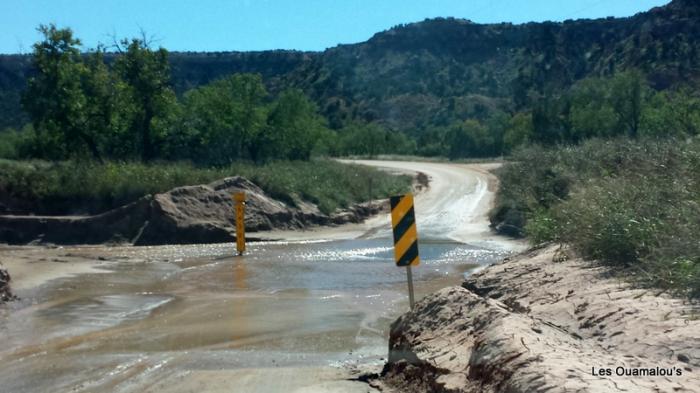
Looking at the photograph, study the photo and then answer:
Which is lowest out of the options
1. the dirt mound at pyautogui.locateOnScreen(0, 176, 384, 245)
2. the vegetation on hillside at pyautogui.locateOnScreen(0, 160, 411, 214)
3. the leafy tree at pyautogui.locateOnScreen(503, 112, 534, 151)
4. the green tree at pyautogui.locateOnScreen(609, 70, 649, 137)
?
the dirt mound at pyautogui.locateOnScreen(0, 176, 384, 245)

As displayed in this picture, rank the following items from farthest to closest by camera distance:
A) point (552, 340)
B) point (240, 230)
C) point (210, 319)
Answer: point (240, 230), point (210, 319), point (552, 340)

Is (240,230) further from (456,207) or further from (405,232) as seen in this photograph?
(456,207)

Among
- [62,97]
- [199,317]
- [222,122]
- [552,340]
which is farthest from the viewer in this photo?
[222,122]

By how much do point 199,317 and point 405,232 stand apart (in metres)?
3.51

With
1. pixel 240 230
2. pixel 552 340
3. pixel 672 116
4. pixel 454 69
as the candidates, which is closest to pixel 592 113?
pixel 672 116

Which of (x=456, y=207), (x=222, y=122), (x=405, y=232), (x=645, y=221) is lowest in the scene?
(x=456, y=207)

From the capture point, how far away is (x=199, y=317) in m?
11.3

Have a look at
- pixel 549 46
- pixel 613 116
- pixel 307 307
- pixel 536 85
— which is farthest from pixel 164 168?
pixel 549 46

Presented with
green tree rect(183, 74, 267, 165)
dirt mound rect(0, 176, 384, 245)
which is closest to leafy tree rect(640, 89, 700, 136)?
dirt mound rect(0, 176, 384, 245)

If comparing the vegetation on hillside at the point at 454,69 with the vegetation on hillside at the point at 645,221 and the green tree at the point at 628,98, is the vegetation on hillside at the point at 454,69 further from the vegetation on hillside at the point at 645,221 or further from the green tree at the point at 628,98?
the vegetation on hillside at the point at 645,221

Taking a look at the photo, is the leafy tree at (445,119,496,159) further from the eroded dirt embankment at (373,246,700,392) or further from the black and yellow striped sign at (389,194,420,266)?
the eroded dirt embankment at (373,246,700,392)

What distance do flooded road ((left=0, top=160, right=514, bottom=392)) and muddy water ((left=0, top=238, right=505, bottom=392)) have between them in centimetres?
2

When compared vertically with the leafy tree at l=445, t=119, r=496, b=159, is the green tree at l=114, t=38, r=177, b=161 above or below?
above

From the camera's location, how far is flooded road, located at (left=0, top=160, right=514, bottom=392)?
26.4 ft
